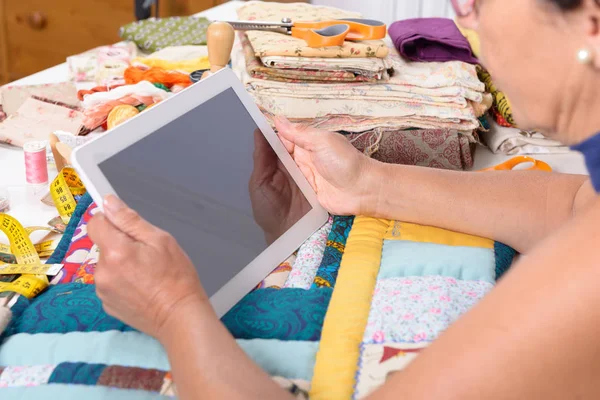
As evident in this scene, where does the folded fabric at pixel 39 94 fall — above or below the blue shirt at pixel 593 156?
below

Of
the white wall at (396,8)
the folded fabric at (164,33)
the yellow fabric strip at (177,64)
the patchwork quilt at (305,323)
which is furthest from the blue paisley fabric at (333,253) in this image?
the white wall at (396,8)

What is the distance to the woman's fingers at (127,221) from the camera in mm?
768

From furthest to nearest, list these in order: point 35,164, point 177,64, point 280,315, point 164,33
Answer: point 164,33 < point 177,64 < point 35,164 < point 280,315

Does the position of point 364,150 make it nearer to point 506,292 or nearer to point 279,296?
point 279,296

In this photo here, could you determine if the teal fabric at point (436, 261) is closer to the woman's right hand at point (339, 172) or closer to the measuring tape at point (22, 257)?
the woman's right hand at point (339, 172)

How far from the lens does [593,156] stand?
66cm

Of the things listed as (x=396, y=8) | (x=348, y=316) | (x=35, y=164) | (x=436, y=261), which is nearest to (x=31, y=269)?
(x=35, y=164)

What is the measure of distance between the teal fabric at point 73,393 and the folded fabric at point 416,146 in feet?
2.26

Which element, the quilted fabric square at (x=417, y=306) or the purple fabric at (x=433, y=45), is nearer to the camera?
the quilted fabric square at (x=417, y=306)

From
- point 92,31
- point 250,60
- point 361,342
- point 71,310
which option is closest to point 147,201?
point 71,310

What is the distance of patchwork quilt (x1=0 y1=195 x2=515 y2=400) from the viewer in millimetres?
741

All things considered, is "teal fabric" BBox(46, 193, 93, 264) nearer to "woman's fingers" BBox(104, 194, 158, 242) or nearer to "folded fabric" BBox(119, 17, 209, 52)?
"woman's fingers" BBox(104, 194, 158, 242)

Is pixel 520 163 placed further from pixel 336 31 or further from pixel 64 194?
pixel 64 194

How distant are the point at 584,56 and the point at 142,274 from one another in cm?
50
